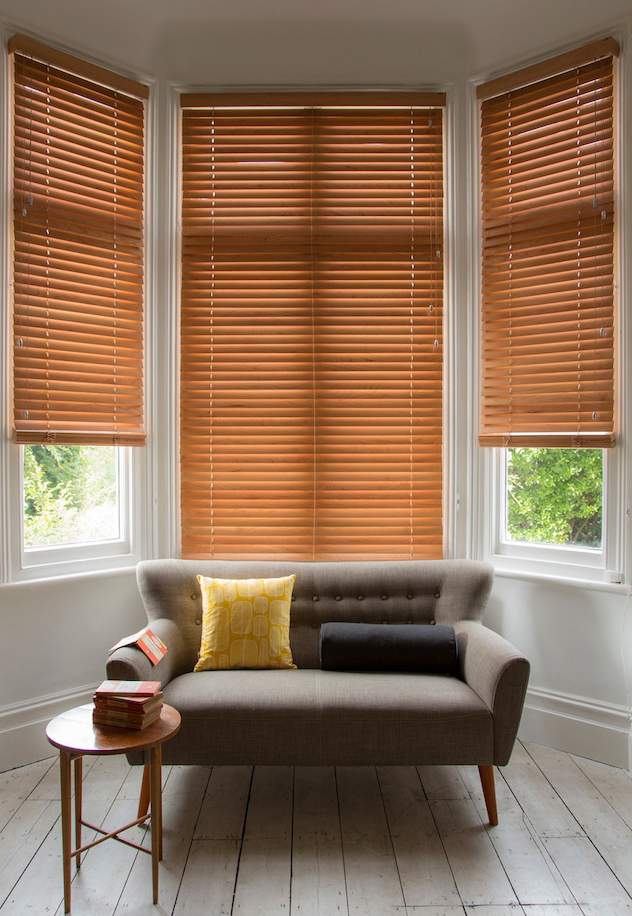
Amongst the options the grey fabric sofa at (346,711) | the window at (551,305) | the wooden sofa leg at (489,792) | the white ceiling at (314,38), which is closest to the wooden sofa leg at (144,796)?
the grey fabric sofa at (346,711)

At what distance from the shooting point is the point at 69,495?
10.8 feet

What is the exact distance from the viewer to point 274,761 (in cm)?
247

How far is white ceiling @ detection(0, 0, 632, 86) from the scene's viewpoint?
3.24m

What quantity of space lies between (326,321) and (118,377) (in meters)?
1.04

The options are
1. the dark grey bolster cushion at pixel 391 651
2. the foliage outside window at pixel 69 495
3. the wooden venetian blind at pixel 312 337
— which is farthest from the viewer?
the wooden venetian blind at pixel 312 337

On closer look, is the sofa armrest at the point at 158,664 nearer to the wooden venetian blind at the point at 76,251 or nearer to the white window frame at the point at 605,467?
the wooden venetian blind at the point at 76,251

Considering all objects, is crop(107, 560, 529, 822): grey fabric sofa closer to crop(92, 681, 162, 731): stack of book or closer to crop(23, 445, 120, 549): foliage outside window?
crop(92, 681, 162, 731): stack of book

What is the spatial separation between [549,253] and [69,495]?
2495 mm

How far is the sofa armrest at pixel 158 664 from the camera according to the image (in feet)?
7.80

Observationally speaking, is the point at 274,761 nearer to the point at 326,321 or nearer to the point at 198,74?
the point at 326,321

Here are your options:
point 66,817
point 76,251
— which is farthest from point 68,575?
point 76,251

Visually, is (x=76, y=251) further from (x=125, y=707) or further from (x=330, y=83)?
(x=125, y=707)

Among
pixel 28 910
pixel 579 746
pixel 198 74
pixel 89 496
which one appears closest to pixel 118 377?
pixel 89 496

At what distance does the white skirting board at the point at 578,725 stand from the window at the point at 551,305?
0.62m
